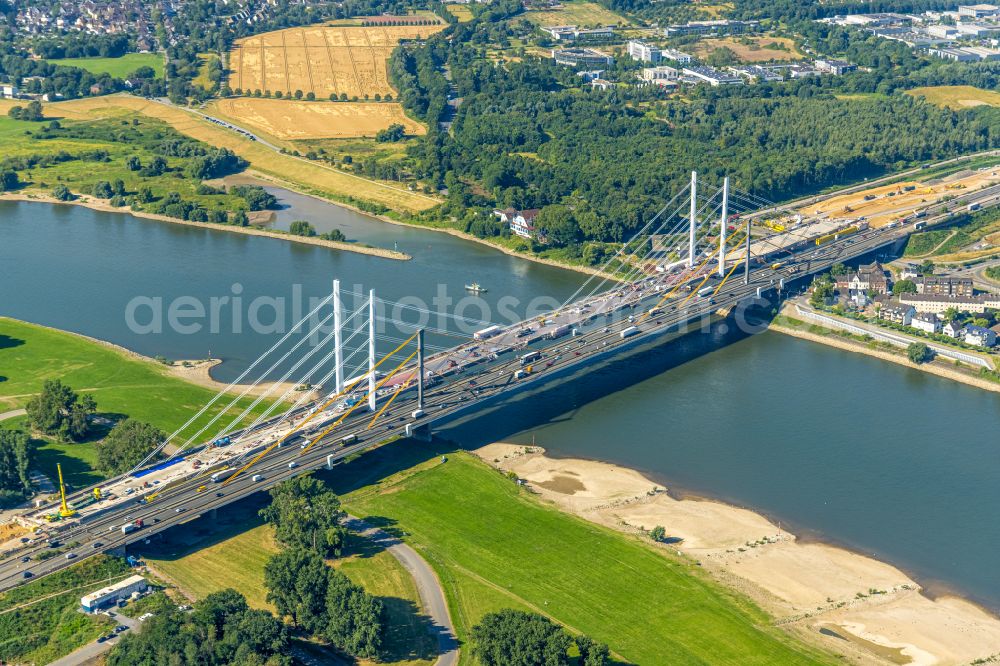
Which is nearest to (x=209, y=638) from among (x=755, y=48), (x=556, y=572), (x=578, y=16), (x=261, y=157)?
(x=556, y=572)

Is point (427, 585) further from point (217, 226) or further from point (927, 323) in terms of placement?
point (217, 226)

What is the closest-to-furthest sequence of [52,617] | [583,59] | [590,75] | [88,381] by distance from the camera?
[52,617] → [88,381] → [590,75] → [583,59]

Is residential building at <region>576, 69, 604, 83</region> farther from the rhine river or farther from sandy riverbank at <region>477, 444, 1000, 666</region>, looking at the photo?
sandy riverbank at <region>477, 444, 1000, 666</region>

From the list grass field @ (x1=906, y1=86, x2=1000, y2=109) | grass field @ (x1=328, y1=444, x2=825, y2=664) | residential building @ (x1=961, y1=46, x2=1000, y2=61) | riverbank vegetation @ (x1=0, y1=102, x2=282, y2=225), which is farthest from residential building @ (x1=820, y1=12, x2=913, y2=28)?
grass field @ (x1=328, y1=444, x2=825, y2=664)

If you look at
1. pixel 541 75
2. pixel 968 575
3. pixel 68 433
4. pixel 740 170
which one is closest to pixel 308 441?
pixel 68 433

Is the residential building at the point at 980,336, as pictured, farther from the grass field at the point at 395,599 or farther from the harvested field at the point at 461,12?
the harvested field at the point at 461,12

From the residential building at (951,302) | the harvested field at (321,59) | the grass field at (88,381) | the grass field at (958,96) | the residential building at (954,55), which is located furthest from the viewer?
the residential building at (954,55)

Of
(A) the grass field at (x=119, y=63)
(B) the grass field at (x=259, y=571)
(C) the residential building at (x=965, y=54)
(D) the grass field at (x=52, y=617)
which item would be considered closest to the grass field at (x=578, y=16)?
(C) the residential building at (x=965, y=54)
